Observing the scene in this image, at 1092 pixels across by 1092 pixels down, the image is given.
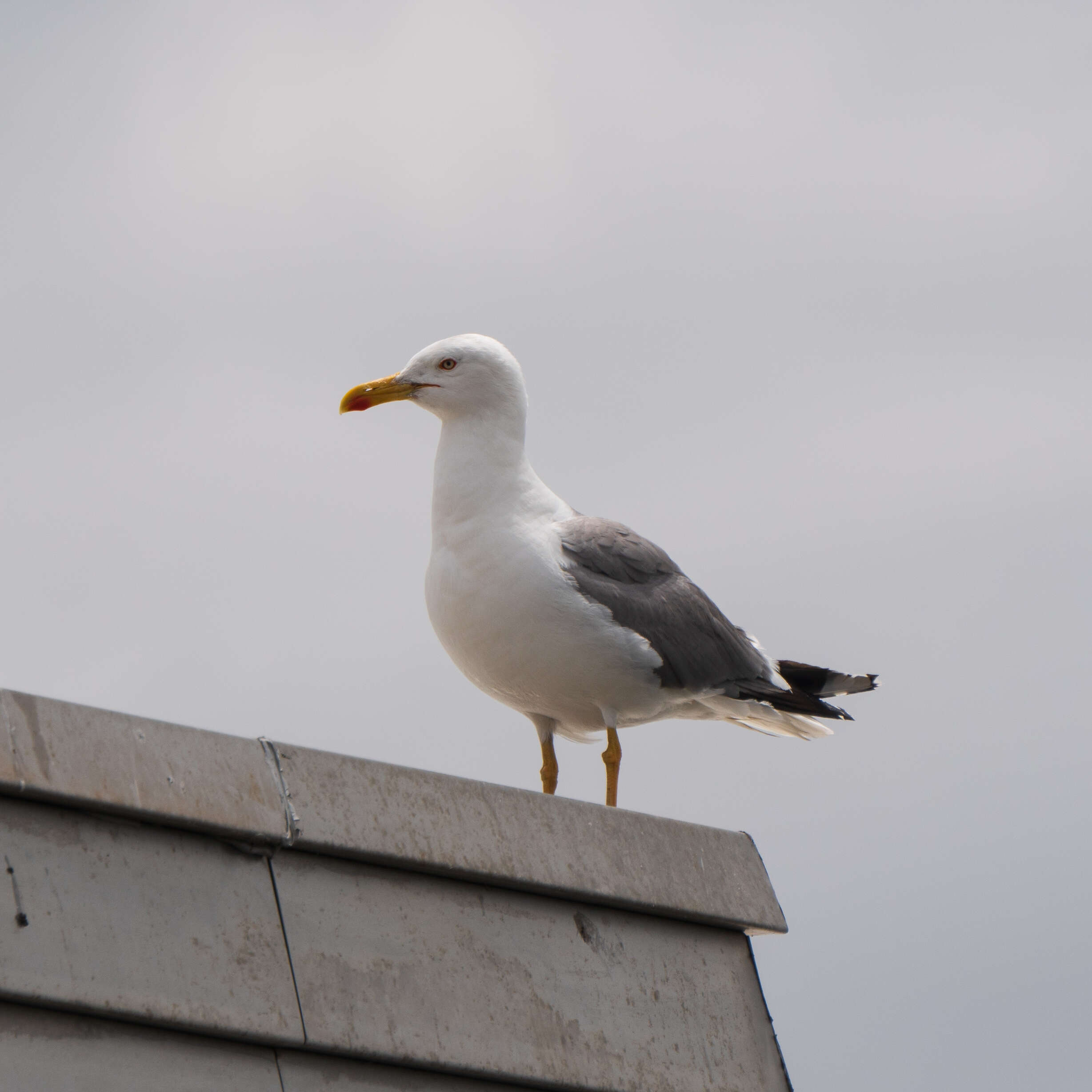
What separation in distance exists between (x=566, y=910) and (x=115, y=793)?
6.54 ft

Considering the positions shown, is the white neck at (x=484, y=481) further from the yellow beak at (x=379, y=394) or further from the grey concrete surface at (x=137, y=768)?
the grey concrete surface at (x=137, y=768)

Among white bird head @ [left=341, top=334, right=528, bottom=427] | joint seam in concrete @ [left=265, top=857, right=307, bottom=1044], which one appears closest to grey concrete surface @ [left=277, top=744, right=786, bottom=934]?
joint seam in concrete @ [left=265, top=857, right=307, bottom=1044]

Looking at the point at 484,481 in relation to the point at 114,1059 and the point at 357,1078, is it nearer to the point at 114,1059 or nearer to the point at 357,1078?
the point at 357,1078

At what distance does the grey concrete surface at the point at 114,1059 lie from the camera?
4414mm

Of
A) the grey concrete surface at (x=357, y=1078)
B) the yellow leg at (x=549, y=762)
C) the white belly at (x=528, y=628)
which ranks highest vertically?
the white belly at (x=528, y=628)

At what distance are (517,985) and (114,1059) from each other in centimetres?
161

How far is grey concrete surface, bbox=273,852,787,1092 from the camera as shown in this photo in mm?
5195

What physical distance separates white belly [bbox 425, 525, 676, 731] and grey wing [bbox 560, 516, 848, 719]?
10cm

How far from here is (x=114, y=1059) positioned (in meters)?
4.59

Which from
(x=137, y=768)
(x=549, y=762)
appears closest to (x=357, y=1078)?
(x=137, y=768)

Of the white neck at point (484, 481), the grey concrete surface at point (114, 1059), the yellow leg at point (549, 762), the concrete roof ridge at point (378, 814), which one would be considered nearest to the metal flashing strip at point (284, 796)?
the concrete roof ridge at point (378, 814)

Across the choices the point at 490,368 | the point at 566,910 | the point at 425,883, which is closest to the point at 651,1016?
the point at 566,910

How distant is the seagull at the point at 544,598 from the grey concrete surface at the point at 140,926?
2.61m

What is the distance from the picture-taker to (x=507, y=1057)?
552 cm
